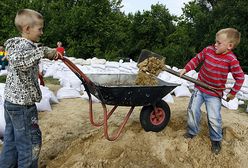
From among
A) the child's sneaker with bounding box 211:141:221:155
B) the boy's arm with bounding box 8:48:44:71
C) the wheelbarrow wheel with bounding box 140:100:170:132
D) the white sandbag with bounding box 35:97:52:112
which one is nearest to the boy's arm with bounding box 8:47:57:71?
the boy's arm with bounding box 8:48:44:71

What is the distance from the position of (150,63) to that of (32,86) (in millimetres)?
1161

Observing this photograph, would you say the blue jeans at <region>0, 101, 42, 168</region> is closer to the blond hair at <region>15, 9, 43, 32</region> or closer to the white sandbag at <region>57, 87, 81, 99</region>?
the blond hair at <region>15, 9, 43, 32</region>

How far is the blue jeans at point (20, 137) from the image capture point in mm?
2645

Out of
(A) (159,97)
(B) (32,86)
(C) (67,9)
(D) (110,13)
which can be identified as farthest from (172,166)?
(C) (67,9)

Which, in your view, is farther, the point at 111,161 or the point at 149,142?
the point at 149,142

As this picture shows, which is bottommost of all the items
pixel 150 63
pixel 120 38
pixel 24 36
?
pixel 120 38

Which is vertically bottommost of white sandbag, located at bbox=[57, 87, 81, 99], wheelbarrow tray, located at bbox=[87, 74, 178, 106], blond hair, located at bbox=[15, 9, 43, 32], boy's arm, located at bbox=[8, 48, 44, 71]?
white sandbag, located at bbox=[57, 87, 81, 99]

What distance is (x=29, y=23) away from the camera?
2.57 meters

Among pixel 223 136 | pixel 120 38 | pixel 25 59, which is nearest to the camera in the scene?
pixel 25 59

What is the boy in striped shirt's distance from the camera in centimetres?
334

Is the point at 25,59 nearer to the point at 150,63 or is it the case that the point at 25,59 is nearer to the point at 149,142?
the point at 150,63

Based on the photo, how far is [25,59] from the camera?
2486mm

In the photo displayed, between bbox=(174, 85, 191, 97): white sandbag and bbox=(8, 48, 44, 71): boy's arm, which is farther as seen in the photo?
bbox=(174, 85, 191, 97): white sandbag

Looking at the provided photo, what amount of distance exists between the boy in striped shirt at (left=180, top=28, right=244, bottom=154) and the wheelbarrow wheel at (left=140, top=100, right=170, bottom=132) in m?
0.26
